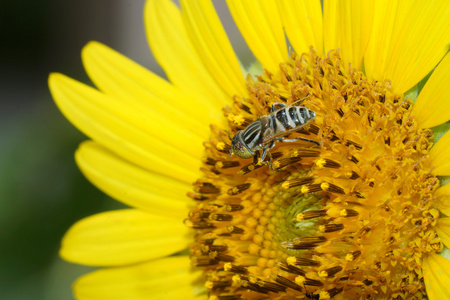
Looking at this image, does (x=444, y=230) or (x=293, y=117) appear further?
(x=293, y=117)

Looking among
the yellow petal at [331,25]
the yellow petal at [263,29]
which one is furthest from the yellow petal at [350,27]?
the yellow petal at [263,29]

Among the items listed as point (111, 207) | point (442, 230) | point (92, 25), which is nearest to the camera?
point (442, 230)

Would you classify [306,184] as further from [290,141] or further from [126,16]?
[126,16]

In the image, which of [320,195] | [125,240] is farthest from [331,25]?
[125,240]

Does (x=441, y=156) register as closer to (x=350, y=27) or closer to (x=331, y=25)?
(x=350, y=27)

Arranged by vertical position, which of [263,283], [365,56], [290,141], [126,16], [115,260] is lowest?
[263,283]

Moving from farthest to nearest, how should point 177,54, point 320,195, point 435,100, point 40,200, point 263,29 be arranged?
point 40,200, point 177,54, point 263,29, point 320,195, point 435,100

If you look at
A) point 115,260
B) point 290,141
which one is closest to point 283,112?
point 290,141
